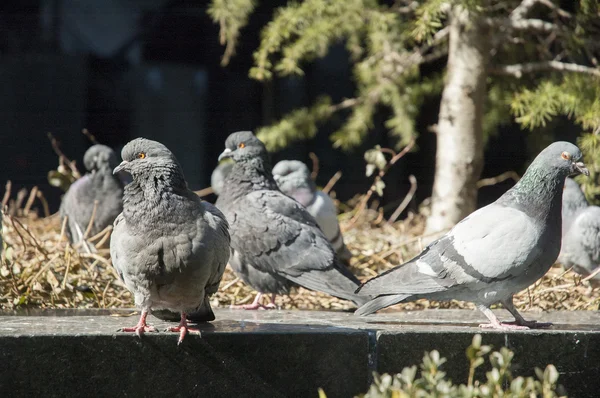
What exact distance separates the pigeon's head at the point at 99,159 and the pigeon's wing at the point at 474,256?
227cm

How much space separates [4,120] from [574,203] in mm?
4464

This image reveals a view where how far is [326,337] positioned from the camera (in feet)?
9.21

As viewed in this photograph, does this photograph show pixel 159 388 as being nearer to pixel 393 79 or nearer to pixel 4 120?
pixel 393 79

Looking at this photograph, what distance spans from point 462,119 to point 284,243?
5.45 ft

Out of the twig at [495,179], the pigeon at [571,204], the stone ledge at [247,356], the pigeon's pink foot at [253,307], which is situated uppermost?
the pigeon at [571,204]

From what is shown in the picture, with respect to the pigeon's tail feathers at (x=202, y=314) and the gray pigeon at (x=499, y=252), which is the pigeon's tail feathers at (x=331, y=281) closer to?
the gray pigeon at (x=499, y=252)

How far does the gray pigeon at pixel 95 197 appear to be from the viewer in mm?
4777

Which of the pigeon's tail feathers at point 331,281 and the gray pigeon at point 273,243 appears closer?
the pigeon's tail feathers at point 331,281

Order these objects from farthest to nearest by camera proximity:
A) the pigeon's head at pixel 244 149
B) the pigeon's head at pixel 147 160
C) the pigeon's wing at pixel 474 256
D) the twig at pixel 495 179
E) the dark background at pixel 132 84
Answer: the dark background at pixel 132 84 → the twig at pixel 495 179 → the pigeon's head at pixel 244 149 → the pigeon's wing at pixel 474 256 → the pigeon's head at pixel 147 160

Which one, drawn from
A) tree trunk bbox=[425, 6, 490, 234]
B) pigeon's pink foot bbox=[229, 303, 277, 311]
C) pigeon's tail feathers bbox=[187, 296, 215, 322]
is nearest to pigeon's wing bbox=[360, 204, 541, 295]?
pigeon's tail feathers bbox=[187, 296, 215, 322]

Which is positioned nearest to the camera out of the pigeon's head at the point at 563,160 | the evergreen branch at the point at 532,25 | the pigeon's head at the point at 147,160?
the pigeon's head at the point at 147,160

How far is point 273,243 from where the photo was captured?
3885 millimetres

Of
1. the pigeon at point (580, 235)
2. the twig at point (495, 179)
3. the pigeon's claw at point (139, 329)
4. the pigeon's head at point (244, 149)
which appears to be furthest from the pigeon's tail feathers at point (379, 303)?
the twig at point (495, 179)

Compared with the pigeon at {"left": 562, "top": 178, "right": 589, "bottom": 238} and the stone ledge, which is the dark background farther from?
the stone ledge
